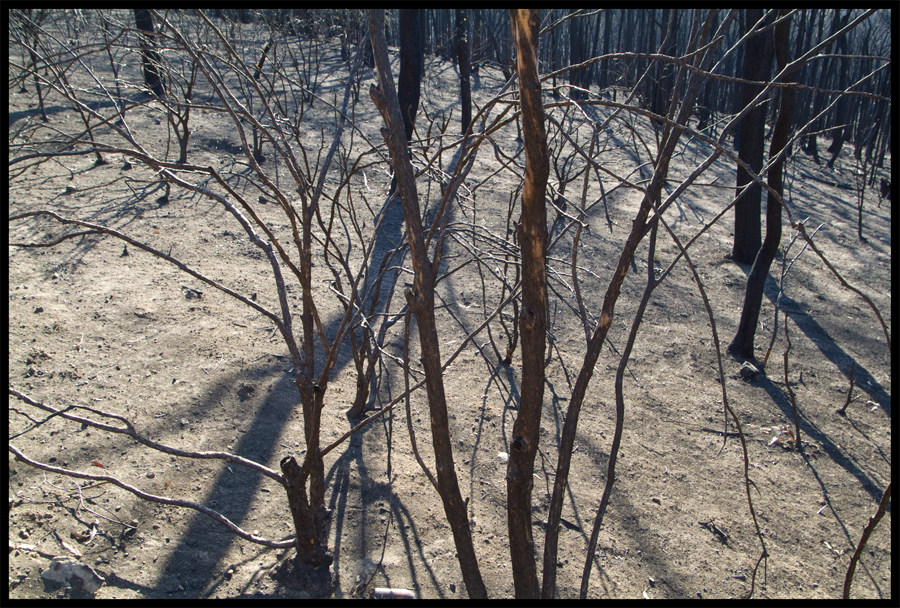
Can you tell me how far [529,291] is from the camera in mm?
1269

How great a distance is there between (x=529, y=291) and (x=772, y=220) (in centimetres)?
344

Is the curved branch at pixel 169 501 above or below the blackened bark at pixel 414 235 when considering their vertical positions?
below

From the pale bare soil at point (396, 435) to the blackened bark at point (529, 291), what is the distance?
0.72 metres

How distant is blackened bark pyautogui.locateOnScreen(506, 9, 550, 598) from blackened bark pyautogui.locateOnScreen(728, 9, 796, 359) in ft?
8.48

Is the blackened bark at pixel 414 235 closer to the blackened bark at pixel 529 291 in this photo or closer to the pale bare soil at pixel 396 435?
the blackened bark at pixel 529 291

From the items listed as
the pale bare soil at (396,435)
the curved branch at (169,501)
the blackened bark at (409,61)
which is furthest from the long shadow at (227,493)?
the blackened bark at (409,61)

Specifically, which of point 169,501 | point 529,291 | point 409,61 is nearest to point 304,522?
point 169,501

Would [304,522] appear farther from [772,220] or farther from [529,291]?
[772,220]

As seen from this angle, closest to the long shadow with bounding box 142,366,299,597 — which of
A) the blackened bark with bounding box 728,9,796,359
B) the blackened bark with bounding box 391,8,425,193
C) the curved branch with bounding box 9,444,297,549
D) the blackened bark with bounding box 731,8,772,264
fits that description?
the curved branch with bounding box 9,444,297,549

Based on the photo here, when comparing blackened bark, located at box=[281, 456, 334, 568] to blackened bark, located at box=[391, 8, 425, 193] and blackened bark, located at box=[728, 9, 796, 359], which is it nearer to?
blackened bark, located at box=[728, 9, 796, 359]

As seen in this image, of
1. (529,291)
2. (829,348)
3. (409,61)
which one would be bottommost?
(829,348)

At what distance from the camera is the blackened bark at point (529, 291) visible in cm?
112

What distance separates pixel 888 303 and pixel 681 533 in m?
4.83

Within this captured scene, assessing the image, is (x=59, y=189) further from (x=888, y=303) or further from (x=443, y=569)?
(x=888, y=303)
